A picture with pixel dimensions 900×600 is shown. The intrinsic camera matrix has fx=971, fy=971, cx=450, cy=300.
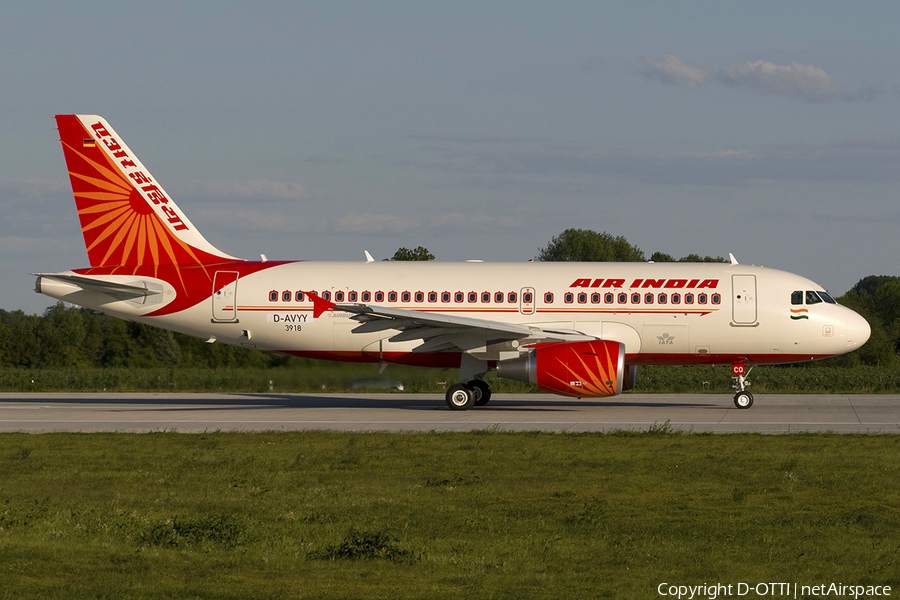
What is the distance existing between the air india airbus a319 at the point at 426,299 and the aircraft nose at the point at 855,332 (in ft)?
0.13

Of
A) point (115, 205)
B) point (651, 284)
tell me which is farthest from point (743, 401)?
point (115, 205)

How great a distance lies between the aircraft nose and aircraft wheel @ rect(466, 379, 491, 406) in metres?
10.2

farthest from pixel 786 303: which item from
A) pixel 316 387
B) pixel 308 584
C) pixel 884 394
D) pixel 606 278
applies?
pixel 308 584

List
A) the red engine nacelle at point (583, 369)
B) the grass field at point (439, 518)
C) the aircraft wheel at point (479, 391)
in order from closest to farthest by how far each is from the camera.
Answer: the grass field at point (439, 518) < the red engine nacelle at point (583, 369) < the aircraft wheel at point (479, 391)

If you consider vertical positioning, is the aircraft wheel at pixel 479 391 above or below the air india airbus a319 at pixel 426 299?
below

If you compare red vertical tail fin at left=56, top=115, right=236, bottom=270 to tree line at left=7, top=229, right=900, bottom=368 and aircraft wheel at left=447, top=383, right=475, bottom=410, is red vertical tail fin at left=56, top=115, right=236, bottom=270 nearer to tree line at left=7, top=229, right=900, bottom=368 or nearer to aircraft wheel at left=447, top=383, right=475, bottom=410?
tree line at left=7, top=229, right=900, bottom=368

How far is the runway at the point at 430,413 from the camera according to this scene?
22453 mm

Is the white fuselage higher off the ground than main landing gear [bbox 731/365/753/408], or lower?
higher

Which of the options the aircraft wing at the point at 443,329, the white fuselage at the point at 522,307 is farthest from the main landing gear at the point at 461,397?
the aircraft wing at the point at 443,329

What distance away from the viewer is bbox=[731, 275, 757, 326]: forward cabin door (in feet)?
89.3

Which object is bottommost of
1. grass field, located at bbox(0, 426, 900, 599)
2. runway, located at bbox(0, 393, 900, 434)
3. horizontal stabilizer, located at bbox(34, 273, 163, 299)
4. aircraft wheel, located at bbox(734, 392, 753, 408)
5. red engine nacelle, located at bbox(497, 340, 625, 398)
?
grass field, located at bbox(0, 426, 900, 599)

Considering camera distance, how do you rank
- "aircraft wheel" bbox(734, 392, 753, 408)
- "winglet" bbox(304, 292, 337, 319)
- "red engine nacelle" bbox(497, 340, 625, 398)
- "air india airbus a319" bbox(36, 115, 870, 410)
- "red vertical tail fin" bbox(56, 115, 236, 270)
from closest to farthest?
"winglet" bbox(304, 292, 337, 319) < "red engine nacelle" bbox(497, 340, 625, 398) < "air india airbus a319" bbox(36, 115, 870, 410) < "aircraft wheel" bbox(734, 392, 753, 408) < "red vertical tail fin" bbox(56, 115, 236, 270)

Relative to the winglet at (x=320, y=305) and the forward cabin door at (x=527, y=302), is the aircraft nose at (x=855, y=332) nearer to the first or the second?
the forward cabin door at (x=527, y=302)

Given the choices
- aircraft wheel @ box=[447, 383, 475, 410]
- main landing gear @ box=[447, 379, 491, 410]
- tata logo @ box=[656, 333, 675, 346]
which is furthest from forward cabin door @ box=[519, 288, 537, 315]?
tata logo @ box=[656, 333, 675, 346]
